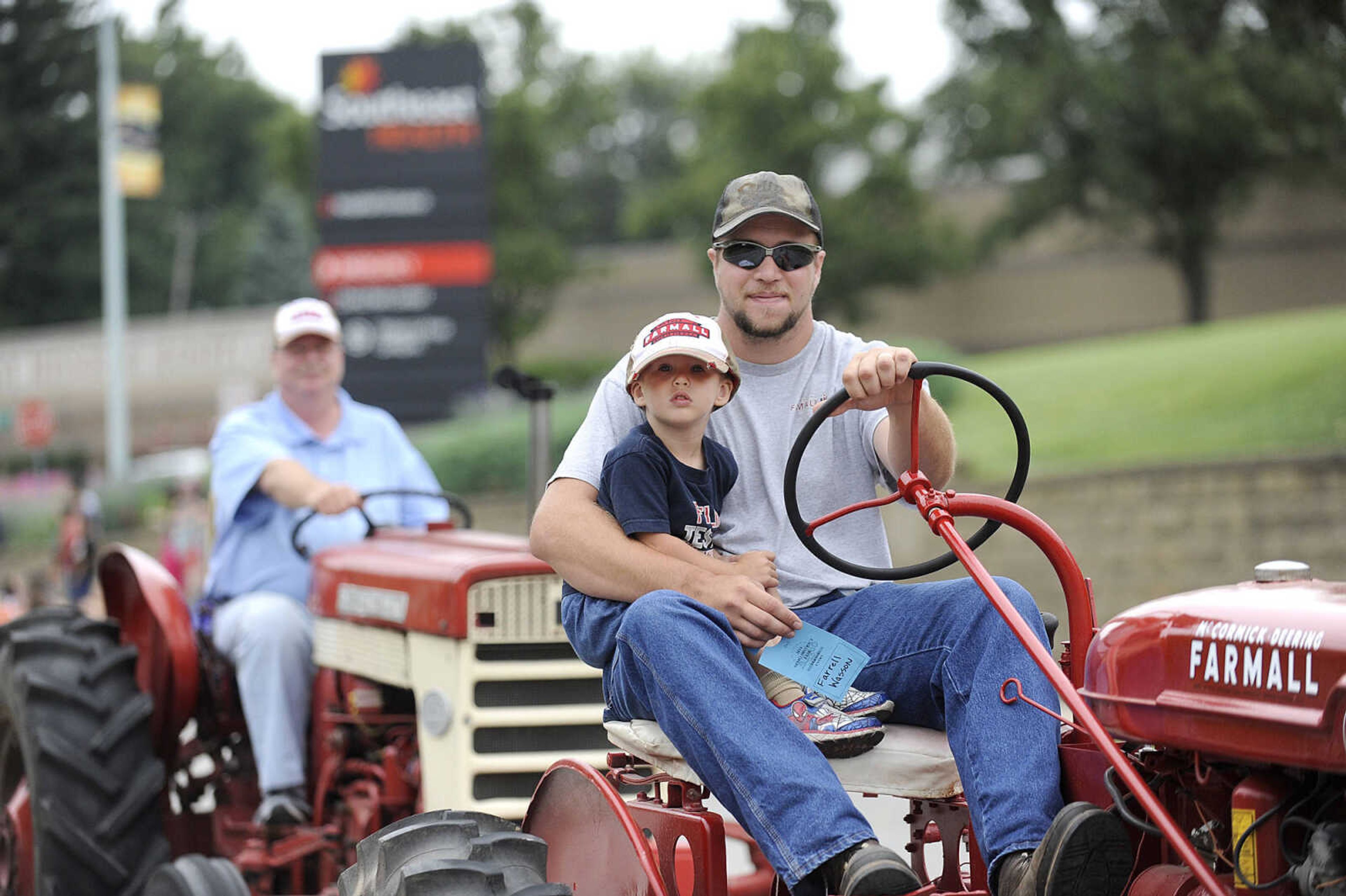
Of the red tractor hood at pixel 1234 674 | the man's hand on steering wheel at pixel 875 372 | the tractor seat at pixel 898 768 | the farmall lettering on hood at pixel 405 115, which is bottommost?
the tractor seat at pixel 898 768

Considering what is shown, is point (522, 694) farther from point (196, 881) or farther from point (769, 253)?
point (769, 253)

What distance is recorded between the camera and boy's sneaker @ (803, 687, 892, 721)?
11.0ft

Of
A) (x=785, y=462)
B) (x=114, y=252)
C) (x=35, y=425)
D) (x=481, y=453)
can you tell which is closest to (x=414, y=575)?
(x=785, y=462)

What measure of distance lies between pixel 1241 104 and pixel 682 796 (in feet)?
70.1

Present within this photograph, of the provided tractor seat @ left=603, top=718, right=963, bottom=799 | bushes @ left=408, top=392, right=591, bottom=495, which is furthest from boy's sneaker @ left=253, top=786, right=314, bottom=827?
bushes @ left=408, top=392, right=591, bottom=495

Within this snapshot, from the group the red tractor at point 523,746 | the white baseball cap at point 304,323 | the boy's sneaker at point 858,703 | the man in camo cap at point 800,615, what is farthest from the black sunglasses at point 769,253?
the white baseball cap at point 304,323

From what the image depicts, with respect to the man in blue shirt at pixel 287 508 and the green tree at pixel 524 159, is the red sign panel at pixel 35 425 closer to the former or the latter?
the green tree at pixel 524 159

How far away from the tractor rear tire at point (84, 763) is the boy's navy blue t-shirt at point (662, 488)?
233 cm

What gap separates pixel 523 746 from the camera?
4930mm

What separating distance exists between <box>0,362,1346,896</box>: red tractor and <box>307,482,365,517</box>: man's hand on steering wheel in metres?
0.16

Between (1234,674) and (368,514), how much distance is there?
4077mm

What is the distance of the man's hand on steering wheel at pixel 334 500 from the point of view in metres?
5.46

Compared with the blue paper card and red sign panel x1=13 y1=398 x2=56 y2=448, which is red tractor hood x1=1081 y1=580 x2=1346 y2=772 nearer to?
the blue paper card

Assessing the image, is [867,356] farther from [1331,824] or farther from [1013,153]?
[1013,153]
